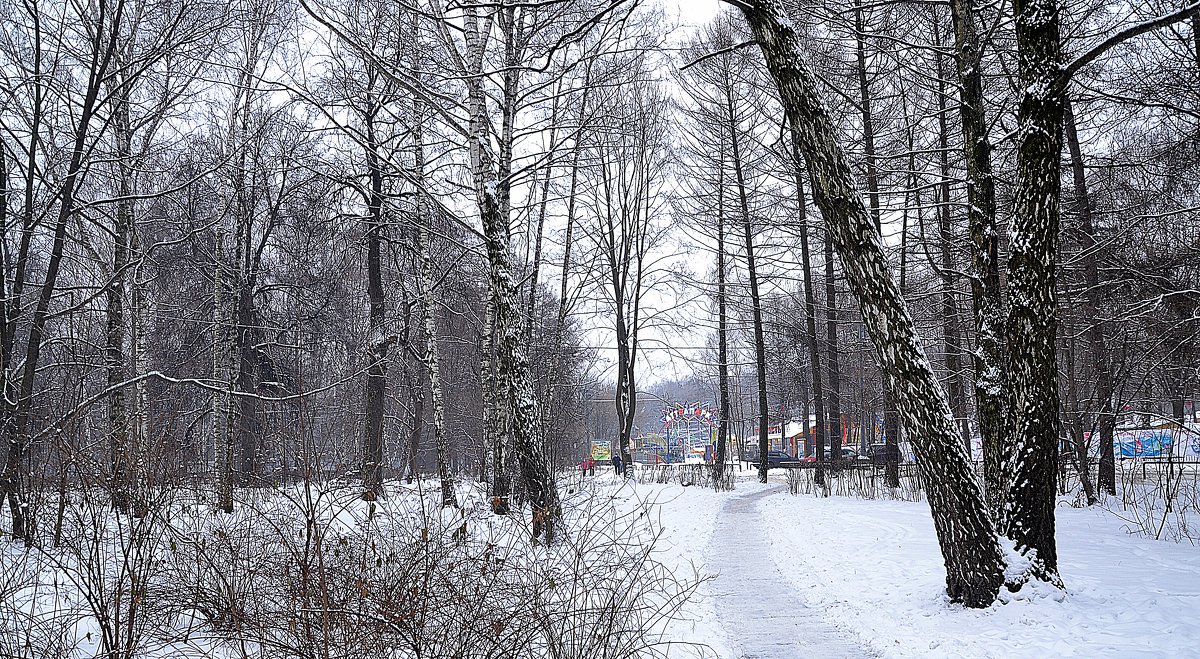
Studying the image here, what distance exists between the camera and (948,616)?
529cm

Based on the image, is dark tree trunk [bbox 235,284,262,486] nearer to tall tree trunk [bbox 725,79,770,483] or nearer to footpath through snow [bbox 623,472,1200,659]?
footpath through snow [bbox 623,472,1200,659]

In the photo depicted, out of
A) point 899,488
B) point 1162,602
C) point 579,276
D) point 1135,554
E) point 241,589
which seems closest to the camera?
point 241,589

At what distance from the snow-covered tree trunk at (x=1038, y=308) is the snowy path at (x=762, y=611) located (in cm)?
182

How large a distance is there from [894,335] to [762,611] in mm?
2563

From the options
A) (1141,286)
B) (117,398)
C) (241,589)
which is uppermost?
(1141,286)

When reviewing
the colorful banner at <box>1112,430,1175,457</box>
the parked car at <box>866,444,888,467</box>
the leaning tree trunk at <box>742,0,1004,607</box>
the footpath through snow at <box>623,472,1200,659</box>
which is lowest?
the parked car at <box>866,444,888,467</box>

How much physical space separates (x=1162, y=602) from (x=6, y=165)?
11133mm

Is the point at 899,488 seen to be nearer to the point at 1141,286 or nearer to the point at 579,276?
the point at 1141,286

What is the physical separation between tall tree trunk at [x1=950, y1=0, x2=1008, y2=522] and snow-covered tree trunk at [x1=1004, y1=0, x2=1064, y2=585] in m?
0.14

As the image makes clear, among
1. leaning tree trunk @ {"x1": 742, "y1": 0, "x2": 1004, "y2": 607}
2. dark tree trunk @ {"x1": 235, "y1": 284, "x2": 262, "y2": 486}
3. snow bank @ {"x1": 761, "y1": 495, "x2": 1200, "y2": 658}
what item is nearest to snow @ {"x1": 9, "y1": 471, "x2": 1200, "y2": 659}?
snow bank @ {"x1": 761, "y1": 495, "x2": 1200, "y2": 658}

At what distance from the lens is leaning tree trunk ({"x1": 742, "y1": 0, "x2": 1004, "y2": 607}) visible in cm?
539

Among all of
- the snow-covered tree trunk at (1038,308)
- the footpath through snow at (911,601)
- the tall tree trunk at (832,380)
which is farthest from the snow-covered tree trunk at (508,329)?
the tall tree trunk at (832,380)

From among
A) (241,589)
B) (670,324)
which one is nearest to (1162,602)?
(241,589)

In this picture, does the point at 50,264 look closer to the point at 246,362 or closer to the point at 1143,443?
the point at 246,362
